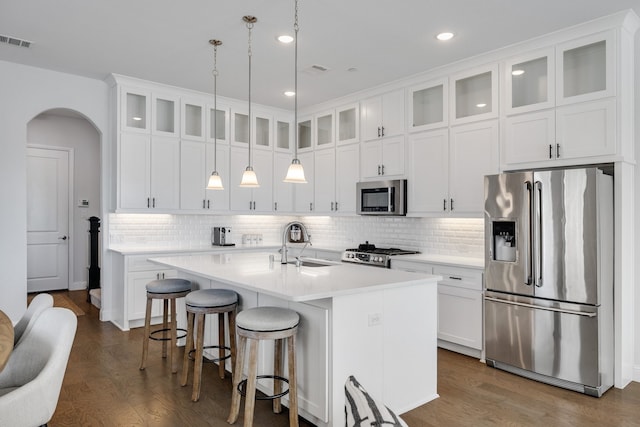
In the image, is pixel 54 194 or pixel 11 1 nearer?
pixel 11 1

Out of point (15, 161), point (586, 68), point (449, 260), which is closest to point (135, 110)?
point (15, 161)

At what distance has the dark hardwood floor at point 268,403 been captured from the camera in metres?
2.74

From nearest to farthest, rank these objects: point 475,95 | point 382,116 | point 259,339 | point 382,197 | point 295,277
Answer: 1. point 259,339
2. point 295,277
3. point 475,95
4. point 382,197
5. point 382,116

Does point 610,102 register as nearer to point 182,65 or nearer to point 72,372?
point 182,65

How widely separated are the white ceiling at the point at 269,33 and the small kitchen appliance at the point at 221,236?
6.67 ft

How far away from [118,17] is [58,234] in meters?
4.86

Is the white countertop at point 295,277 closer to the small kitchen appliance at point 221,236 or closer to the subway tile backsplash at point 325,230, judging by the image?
the subway tile backsplash at point 325,230

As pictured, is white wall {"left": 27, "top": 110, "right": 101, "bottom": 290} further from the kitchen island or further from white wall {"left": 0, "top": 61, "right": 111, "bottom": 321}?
the kitchen island

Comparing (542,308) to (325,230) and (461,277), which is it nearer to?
(461,277)

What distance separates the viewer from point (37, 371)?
6.40 feet

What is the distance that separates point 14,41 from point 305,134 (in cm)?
364

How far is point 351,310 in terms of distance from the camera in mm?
2568

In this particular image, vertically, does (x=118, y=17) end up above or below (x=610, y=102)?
above

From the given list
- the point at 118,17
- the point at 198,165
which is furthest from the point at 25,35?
the point at 198,165
